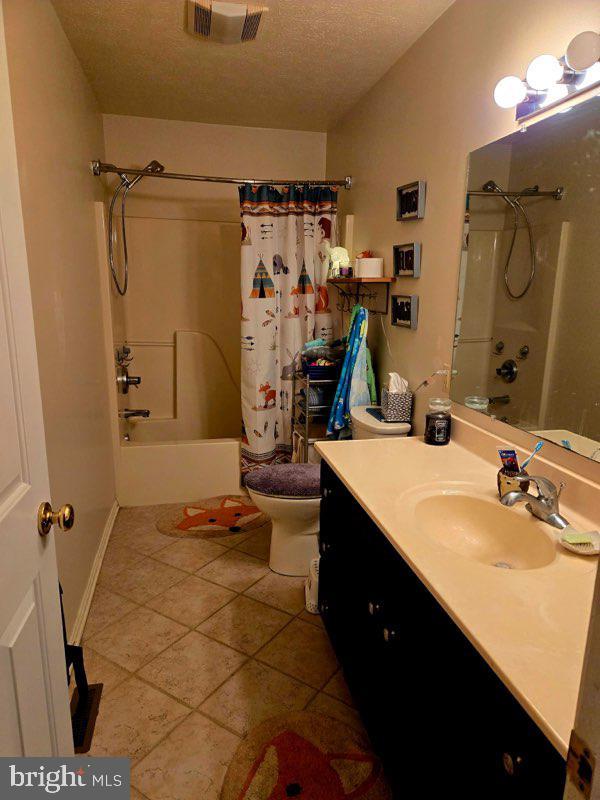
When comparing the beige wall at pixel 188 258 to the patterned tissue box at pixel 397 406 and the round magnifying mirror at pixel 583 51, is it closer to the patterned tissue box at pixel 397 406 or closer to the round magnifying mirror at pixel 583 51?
the patterned tissue box at pixel 397 406

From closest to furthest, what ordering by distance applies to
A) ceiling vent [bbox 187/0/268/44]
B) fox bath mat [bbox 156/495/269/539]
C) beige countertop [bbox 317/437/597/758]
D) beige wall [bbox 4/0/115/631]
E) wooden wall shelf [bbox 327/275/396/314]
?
beige countertop [bbox 317/437/597/758], beige wall [bbox 4/0/115/631], ceiling vent [bbox 187/0/268/44], wooden wall shelf [bbox 327/275/396/314], fox bath mat [bbox 156/495/269/539]

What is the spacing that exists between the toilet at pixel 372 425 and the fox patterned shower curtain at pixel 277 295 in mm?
839

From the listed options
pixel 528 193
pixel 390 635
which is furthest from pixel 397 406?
pixel 390 635

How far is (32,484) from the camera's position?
973 millimetres

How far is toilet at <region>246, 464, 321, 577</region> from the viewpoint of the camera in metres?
2.19

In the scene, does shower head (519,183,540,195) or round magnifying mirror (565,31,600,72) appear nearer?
round magnifying mirror (565,31,600,72)

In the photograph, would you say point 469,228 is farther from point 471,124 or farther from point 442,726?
point 442,726

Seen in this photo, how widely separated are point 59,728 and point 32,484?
0.56 m

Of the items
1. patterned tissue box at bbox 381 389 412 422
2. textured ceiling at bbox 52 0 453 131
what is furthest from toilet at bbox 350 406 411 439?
textured ceiling at bbox 52 0 453 131

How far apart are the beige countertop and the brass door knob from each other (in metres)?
0.73

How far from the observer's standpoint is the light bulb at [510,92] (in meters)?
1.43

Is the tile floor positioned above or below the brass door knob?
below

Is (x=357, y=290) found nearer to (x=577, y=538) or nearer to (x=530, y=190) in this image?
(x=530, y=190)

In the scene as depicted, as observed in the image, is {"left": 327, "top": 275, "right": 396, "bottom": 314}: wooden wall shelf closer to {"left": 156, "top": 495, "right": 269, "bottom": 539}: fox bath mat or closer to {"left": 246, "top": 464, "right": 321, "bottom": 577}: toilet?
{"left": 246, "top": 464, "right": 321, "bottom": 577}: toilet
